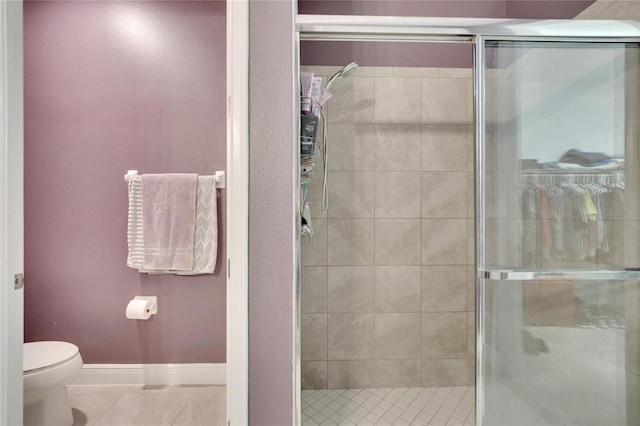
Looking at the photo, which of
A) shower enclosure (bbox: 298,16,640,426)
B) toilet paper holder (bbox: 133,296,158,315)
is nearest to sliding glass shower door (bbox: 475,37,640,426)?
shower enclosure (bbox: 298,16,640,426)

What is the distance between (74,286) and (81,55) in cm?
138

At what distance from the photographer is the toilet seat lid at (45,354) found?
159cm

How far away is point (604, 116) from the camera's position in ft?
3.97

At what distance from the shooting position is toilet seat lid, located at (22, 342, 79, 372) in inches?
62.6

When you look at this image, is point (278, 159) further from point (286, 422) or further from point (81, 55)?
point (81, 55)

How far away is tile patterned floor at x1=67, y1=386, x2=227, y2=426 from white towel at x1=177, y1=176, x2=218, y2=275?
72 cm

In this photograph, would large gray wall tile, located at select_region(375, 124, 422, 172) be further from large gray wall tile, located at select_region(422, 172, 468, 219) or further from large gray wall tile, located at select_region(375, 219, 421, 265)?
large gray wall tile, located at select_region(375, 219, 421, 265)

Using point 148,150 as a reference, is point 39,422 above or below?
below

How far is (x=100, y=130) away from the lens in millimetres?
2059

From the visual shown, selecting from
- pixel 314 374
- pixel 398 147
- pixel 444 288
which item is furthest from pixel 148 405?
pixel 398 147

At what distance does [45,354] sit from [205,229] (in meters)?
0.96

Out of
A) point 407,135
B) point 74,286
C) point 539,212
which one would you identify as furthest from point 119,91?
point 539,212

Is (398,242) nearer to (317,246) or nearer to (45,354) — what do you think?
(317,246)

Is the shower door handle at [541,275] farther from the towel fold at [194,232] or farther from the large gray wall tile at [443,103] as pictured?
the towel fold at [194,232]
